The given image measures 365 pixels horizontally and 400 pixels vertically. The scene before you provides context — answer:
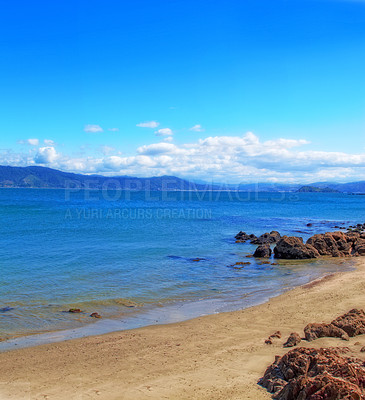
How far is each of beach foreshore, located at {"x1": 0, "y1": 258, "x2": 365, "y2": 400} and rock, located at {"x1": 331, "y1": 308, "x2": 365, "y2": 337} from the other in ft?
0.85

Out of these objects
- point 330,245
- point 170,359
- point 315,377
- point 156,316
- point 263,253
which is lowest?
point 156,316

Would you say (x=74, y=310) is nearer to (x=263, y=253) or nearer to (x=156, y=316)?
(x=156, y=316)

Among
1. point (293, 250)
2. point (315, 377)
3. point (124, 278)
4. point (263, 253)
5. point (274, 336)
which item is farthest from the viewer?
point (263, 253)

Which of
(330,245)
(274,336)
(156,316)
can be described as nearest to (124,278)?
→ (156,316)

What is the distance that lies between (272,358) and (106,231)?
3459 cm

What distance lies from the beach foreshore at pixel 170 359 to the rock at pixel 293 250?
42.6 ft

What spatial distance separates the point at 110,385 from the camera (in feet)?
26.2

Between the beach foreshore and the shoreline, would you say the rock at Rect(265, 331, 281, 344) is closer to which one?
the beach foreshore

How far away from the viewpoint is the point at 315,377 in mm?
6039

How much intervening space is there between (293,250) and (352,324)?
17.7m

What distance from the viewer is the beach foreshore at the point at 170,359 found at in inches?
300

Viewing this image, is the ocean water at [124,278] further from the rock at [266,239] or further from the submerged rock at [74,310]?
the rock at [266,239]

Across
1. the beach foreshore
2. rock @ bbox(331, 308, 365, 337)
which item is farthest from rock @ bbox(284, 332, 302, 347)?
rock @ bbox(331, 308, 365, 337)

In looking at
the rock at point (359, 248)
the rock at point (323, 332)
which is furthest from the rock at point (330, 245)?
the rock at point (323, 332)
